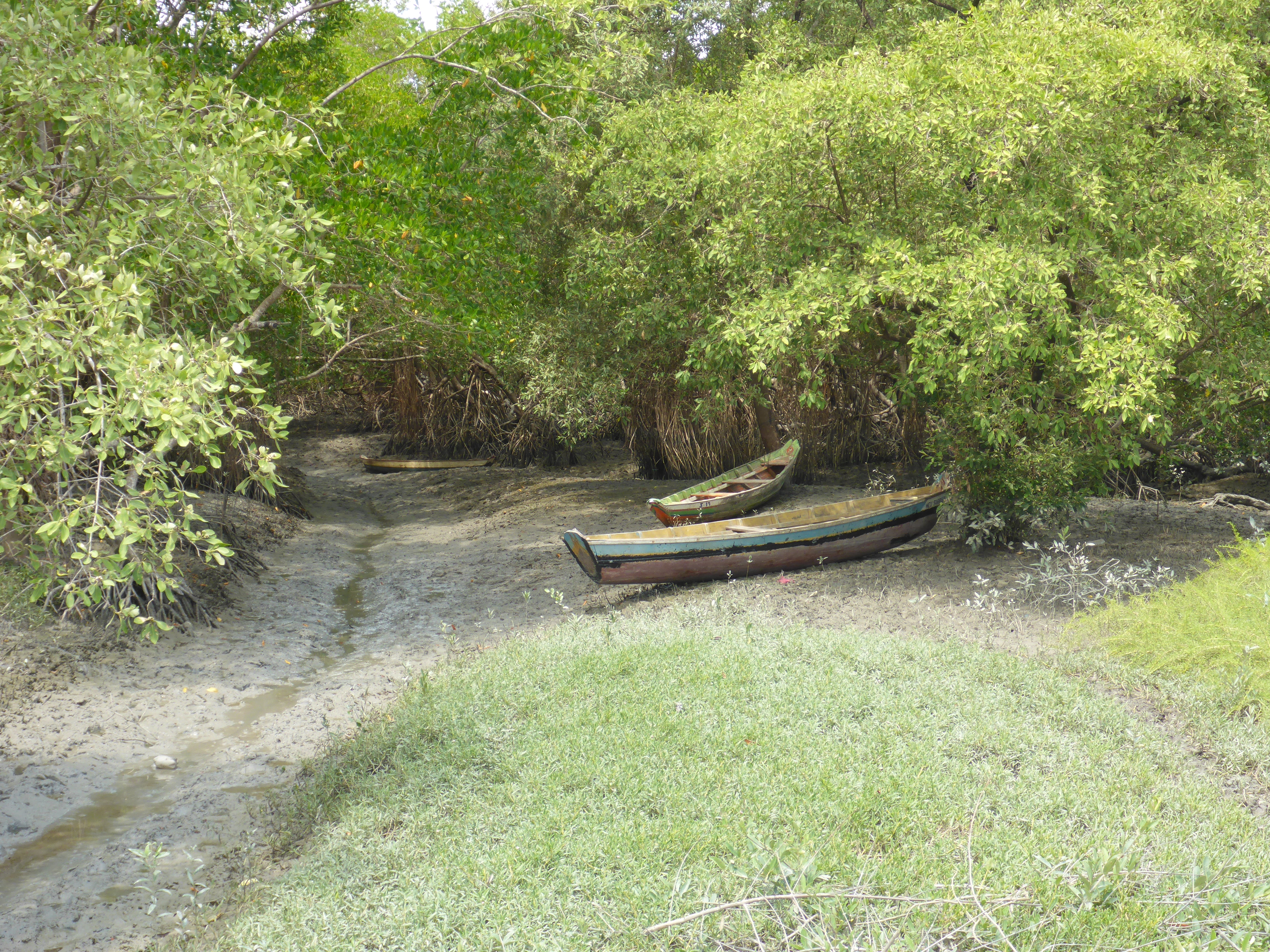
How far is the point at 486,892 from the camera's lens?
3637 millimetres

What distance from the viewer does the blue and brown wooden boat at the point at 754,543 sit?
8.67 metres

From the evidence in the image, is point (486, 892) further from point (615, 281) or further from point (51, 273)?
point (615, 281)

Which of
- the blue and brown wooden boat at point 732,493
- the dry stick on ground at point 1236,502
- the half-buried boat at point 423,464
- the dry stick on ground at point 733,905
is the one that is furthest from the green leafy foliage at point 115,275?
the half-buried boat at point 423,464

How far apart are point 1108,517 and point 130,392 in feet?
Result: 29.1

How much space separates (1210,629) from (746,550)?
426cm

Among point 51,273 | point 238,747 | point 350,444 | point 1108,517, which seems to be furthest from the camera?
point 350,444

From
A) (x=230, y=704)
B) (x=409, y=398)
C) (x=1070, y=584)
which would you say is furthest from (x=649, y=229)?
(x=409, y=398)

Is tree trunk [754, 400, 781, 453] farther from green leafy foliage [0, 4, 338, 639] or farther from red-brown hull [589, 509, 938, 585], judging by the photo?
green leafy foliage [0, 4, 338, 639]

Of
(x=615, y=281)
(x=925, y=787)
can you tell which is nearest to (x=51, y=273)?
(x=925, y=787)

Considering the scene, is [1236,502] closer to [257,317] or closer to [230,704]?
[257,317]

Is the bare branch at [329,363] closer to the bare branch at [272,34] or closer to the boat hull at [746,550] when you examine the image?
the bare branch at [272,34]

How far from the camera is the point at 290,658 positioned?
8.02 m

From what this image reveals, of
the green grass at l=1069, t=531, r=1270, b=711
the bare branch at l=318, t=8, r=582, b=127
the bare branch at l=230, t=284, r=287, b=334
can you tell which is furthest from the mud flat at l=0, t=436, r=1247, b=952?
the bare branch at l=318, t=8, r=582, b=127

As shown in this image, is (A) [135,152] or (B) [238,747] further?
(B) [238,747]
